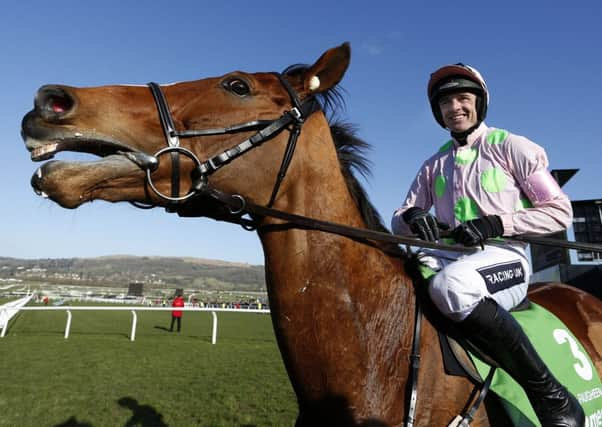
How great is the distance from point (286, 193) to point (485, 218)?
1.14 meters

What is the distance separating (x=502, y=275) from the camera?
236cm

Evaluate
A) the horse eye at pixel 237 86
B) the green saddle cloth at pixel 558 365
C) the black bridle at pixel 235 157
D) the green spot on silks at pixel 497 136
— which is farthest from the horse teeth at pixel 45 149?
the green spot on silks at pixel 497 136

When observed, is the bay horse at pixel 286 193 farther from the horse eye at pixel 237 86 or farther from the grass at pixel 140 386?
the grass at pixel 140 386

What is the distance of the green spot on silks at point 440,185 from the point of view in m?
2.96

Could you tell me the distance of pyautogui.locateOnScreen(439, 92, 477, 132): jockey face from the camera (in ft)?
9.42

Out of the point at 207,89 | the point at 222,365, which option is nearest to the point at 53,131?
the point at 207,89

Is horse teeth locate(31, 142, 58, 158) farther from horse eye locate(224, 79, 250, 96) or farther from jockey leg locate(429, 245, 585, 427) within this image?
jockey leg locate(429, 245, 585, 427)

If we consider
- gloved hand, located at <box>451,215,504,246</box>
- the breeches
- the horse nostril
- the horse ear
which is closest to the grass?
the breeches

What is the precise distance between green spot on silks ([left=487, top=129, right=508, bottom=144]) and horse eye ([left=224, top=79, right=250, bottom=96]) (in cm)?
158

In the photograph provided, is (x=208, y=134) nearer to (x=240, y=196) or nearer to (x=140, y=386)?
(x=240, y=196)

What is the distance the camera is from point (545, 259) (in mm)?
17609

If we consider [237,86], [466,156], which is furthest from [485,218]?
[237,86]

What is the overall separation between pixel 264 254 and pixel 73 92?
121cm

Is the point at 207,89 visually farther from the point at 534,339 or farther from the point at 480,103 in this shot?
the point at 534,339
